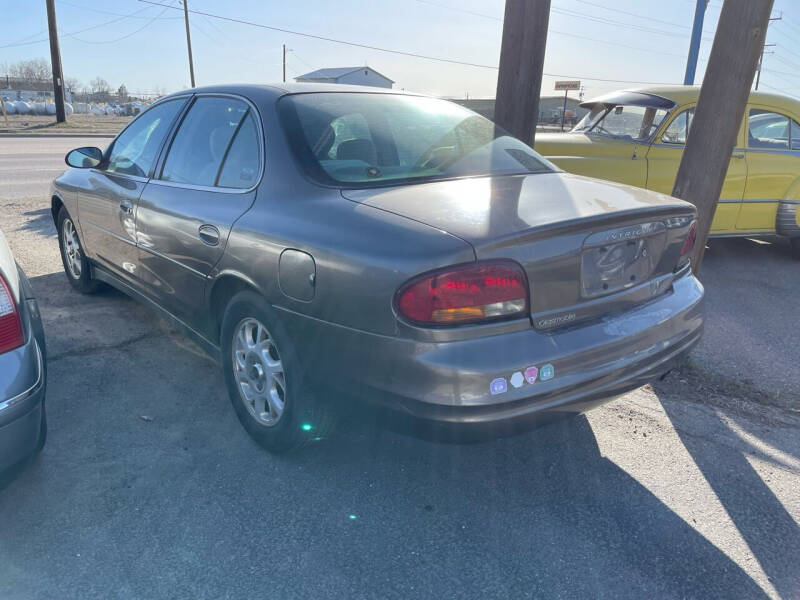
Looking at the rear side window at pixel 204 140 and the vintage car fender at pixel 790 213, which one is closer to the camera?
the rear side window at pixel 204 140

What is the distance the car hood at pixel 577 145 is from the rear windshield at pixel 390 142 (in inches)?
140

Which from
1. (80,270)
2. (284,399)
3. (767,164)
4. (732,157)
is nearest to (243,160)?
(284,399)

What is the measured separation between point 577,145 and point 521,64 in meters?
2.26

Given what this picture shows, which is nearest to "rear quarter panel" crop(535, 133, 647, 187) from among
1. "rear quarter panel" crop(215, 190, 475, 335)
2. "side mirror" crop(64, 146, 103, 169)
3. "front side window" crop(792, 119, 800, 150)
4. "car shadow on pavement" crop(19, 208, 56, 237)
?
"front side window" crop(792, 119, 800, 150)

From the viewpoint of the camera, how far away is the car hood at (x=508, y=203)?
2.19 meters

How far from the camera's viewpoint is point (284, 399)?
8.72 feet

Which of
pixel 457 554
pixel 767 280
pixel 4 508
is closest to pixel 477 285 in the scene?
pixel 457 554

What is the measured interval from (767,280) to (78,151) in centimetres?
636

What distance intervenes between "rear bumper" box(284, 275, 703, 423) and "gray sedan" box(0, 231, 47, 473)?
3.21 ft

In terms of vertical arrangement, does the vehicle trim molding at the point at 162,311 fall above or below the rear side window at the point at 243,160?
below

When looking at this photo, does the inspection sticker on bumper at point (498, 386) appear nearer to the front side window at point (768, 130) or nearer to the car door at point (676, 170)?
the car door at point (676, 170)

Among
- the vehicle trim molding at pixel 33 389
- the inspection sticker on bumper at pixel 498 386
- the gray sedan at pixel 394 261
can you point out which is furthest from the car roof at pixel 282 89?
the inspection sticker on bumper at pixel 498 386

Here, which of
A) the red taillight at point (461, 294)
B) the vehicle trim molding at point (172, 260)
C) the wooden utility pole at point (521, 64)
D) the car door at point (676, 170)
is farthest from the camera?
the car door at point (676, 170)

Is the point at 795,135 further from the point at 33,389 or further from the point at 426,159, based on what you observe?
the point at 33,389
